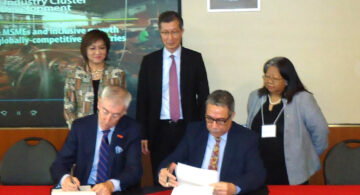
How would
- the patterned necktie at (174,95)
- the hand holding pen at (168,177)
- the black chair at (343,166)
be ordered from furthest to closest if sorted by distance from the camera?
the patterned necktie at (174,95) → the black chair at (343,166) → the hand holding pen at (168,177)

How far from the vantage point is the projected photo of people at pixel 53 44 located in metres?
4.56

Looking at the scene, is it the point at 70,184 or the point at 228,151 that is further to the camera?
the point at 228,151

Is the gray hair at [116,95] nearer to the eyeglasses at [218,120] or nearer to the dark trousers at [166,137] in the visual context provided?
the eyeglasses at [218,120]

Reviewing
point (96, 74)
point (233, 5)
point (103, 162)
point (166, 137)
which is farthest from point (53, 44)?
point (103, 162)

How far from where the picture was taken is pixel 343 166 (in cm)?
326

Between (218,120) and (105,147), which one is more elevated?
(218,120)

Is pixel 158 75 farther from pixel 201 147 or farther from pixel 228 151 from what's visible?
pixel 228 151

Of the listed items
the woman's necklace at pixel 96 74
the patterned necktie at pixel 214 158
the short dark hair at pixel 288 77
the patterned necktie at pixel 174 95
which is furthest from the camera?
the patterned necktie at pixel 174 95

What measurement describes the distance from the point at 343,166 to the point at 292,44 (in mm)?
1656

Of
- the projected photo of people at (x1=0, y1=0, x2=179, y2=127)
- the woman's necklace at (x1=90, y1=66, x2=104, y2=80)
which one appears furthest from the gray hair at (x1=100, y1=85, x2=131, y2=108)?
the projected photo of people at (x1=0, y1=0, x2=179, y2=127)

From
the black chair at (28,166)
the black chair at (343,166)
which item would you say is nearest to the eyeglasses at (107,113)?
the black chair at (28,166)

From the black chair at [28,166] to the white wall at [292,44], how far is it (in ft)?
6.31

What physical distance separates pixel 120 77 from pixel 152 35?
0.98 m

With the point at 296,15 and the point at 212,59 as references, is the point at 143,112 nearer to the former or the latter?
the point at 212,59
